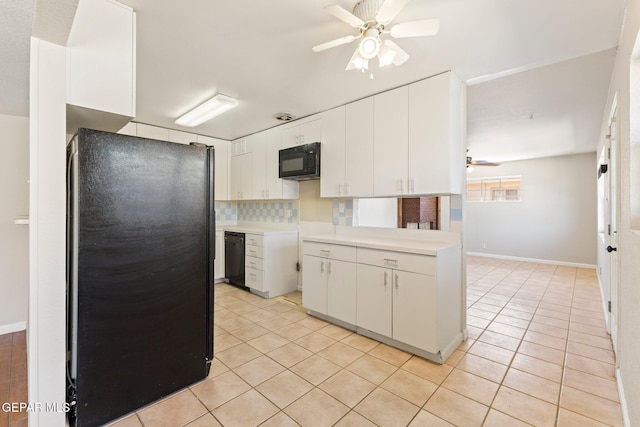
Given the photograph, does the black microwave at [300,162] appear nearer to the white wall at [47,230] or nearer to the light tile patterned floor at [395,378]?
the light tile patterned floor at [395,378]

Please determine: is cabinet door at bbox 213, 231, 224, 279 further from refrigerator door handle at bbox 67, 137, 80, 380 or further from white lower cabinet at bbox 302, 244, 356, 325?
refrigerator door handle at bbox 67, 137, 80, 380

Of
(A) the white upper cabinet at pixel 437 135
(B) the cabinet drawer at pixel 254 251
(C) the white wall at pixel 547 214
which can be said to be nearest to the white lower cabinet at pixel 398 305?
(A) the white upper cabinet at pixel 437 135

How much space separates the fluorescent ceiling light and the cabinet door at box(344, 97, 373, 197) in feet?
4.29

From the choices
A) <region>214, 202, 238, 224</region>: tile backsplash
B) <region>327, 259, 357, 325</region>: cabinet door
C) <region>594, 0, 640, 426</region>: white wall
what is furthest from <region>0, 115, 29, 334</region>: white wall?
<region>594, 0, 640, 426</region>: white wall

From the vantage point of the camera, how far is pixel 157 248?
1739 millimetres

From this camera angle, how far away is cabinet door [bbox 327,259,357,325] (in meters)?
2.67

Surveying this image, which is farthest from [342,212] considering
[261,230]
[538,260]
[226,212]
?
[538,260]

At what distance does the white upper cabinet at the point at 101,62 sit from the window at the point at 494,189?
7.39 meters

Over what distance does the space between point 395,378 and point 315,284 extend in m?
1.25

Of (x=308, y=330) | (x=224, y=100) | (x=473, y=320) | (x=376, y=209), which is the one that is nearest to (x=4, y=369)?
(x=308, y=330)

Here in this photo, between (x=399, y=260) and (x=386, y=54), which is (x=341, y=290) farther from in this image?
(x=386, y=54)

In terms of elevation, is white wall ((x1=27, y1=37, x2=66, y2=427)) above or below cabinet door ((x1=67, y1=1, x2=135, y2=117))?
below

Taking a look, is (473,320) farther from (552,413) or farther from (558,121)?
(558,121)

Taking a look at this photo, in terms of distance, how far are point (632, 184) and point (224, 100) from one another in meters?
3.23
